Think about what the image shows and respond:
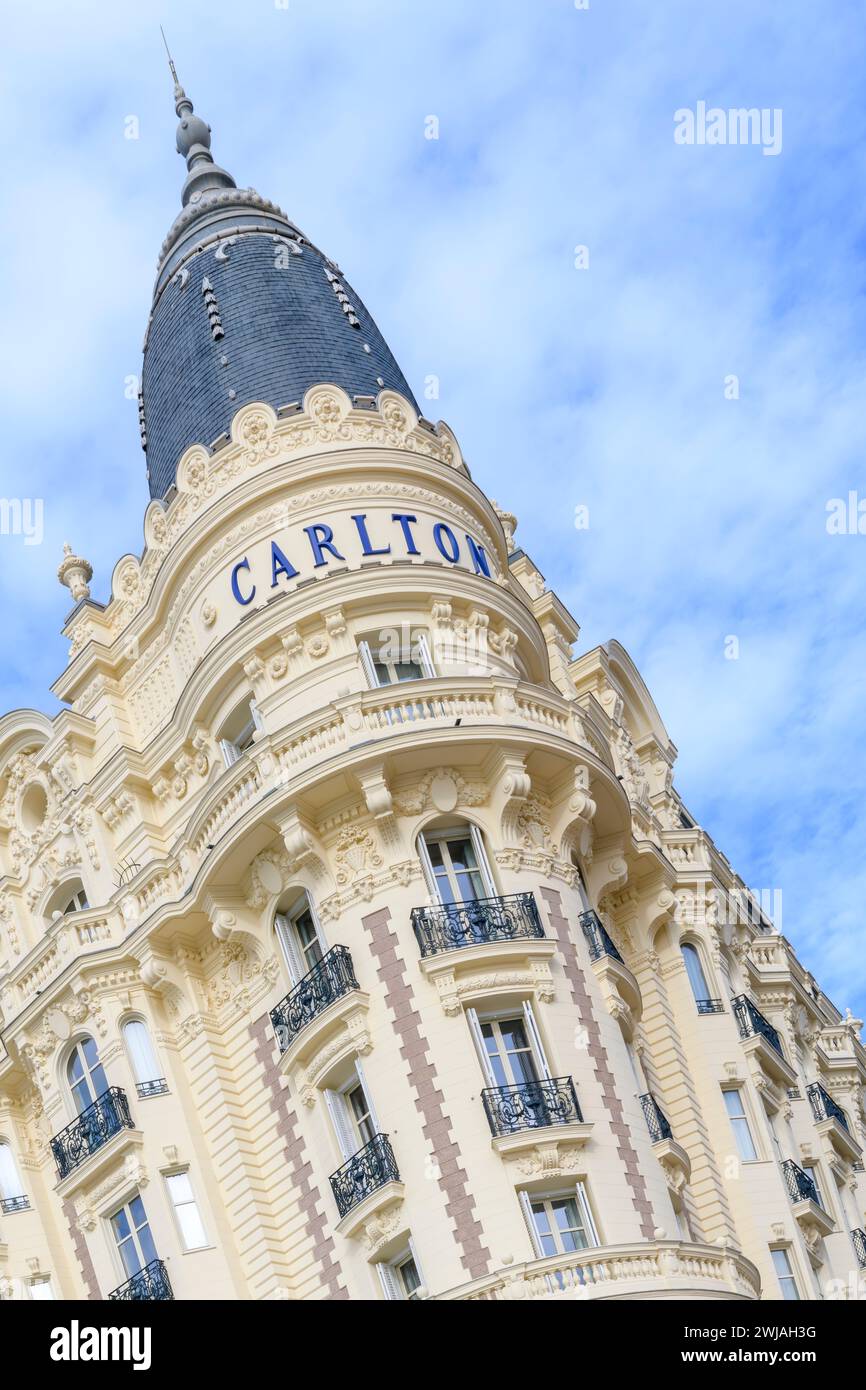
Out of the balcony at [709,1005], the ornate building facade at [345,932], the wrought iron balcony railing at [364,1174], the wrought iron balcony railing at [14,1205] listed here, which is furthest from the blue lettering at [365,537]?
the wrought iron balcony railing at [14,1205]

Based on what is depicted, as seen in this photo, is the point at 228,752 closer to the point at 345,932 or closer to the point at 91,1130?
the point at 345,932

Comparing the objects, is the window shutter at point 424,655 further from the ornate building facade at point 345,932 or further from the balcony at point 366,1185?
the balcony at point 366,1185

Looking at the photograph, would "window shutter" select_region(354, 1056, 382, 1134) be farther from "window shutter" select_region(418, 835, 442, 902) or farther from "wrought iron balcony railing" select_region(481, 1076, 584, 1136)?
"window shutter" select_region(418, 835, 442, 902)

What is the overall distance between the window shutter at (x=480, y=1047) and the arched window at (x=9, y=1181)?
34.8ft

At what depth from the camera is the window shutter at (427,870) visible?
2984 cm

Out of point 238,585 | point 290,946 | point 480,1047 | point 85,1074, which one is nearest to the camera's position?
point 480,1047

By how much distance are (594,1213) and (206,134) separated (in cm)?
3136

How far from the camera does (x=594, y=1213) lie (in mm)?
27250

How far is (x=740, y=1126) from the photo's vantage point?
34.8 metres

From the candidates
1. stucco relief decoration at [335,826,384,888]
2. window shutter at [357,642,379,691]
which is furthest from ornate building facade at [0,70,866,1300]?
window shutter at [357,642,379,691]

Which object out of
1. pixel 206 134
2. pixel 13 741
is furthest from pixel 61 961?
pixel 206 134

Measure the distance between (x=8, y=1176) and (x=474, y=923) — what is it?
11.4 metres

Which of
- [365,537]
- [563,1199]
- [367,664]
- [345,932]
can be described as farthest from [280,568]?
[563,1199]
